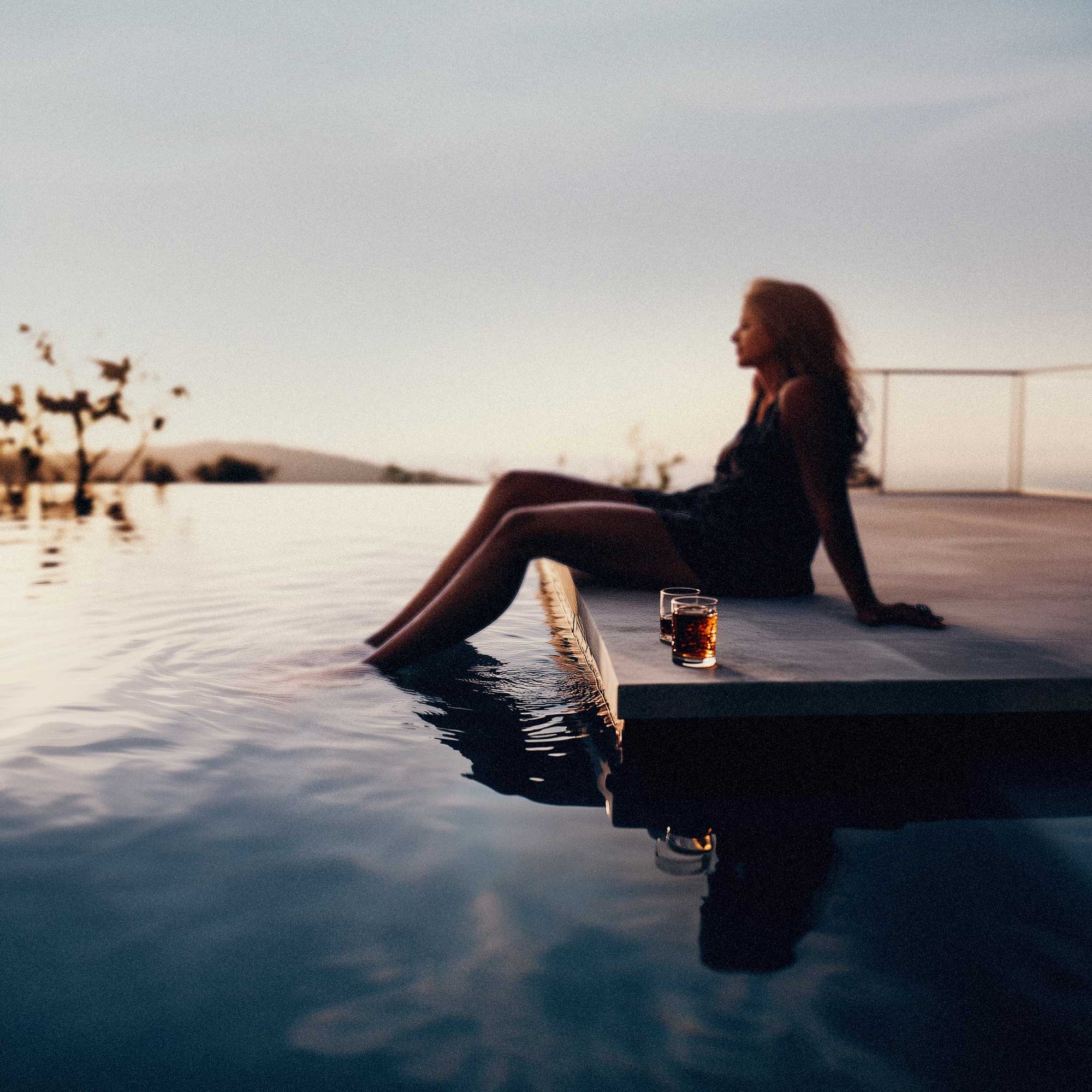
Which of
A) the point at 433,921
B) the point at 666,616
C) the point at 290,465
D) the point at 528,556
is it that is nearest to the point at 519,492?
the point at 528,556

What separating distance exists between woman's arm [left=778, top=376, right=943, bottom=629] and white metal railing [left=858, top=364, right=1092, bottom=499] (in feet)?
18.8

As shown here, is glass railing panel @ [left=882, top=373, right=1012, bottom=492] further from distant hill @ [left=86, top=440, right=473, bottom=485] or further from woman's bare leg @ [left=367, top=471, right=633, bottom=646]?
distant hill @ [left=86, top=440, right=473, bottom=485]

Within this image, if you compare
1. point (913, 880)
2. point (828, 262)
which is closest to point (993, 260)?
point (828, 262)

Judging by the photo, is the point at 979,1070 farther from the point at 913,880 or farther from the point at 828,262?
the point at 828,262

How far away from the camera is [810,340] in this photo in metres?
2.19

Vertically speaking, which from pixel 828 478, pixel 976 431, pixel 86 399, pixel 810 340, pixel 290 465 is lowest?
pixel 828 478

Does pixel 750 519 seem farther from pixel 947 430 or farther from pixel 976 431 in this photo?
pixel 976 431

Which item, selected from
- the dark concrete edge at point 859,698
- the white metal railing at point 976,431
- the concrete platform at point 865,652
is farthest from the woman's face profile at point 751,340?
the white metal railing at point 976,431

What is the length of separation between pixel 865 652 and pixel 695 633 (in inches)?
16.9

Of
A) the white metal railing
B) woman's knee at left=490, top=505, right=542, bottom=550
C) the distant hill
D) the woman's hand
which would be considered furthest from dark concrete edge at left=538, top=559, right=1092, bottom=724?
the distant hill

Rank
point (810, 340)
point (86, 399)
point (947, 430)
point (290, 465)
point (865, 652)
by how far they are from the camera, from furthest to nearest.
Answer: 1. point (290, 465)
2. point (86, 399)
3. point (947, 430)
4. point (810, 340)
5. point (865, 652)

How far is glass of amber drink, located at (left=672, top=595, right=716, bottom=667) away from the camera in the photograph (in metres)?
1.68

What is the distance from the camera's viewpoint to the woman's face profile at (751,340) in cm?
224

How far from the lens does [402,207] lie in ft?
29.9
